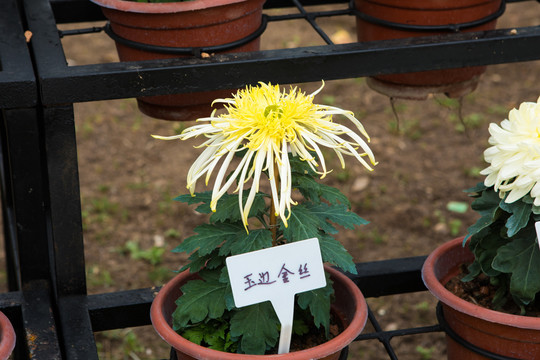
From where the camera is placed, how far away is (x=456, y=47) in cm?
140

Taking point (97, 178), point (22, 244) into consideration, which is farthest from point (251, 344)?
point (97, 178)

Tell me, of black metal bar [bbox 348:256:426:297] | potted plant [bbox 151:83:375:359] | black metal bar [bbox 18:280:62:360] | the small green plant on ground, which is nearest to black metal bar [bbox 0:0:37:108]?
potted plant [bbox 151:83:375:359]

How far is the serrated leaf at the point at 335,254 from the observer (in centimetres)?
115

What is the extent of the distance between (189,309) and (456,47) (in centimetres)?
69

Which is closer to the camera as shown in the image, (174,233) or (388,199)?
(174,233)

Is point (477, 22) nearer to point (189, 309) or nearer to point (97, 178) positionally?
point (189, 309)

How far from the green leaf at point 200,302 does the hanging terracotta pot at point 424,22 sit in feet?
2.49

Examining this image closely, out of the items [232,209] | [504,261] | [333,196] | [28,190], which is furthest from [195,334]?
[504,261]

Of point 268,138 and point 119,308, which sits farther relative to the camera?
point 119,308

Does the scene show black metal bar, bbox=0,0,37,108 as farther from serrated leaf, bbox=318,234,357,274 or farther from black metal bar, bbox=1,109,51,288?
serrated leaf, bbox=318,234,357,274

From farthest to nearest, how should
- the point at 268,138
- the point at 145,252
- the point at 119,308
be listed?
the point at 145,252
the point at 119,308
the point at 268,138

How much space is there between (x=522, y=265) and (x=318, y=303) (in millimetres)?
369

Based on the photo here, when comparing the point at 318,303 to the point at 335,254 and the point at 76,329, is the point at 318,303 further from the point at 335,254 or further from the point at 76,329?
the point at 76,329

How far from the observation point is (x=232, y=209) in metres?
1.19
